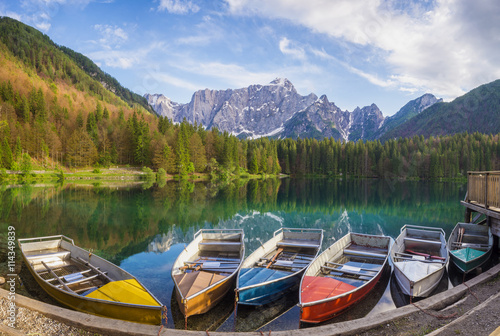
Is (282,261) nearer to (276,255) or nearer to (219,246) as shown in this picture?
(276,255)

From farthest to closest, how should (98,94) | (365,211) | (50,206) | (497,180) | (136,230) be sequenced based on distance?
(98,94), (365,211), (50,206), (136,230), (497,180)

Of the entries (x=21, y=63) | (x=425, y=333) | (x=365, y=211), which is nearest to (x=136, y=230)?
(x=425, y=333)

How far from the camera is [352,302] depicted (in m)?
10.7

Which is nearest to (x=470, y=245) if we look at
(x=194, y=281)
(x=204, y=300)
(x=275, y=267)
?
(x=275, y=267)

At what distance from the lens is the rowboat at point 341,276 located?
9422mm

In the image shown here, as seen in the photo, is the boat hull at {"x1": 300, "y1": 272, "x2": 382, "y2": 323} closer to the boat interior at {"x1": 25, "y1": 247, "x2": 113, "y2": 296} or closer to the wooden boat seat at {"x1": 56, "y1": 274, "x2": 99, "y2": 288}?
the boat interior at {"x1": 25, "y1": 247, "x2": 113, "y2": 296}

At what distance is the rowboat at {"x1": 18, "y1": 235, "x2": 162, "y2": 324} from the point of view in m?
8.48

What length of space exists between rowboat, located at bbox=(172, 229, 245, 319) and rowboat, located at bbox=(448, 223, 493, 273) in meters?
11.1

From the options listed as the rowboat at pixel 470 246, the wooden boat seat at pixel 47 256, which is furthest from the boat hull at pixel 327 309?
the wooden boat seat at pixel 47 256

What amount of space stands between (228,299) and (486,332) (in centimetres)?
822

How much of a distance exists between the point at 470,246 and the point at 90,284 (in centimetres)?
2042

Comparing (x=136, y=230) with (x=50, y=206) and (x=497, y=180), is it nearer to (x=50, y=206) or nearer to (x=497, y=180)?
(x=50, y=206)

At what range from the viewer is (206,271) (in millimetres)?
13062

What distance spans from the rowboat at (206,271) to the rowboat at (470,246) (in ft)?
36.3
